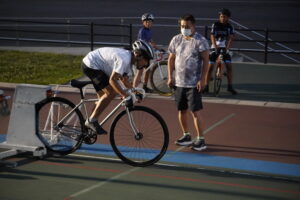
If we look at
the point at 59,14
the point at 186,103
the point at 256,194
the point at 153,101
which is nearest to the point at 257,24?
the point at 59,14

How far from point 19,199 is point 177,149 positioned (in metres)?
3.06

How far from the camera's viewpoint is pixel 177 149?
9875 mm

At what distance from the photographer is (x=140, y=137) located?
890 centimetres

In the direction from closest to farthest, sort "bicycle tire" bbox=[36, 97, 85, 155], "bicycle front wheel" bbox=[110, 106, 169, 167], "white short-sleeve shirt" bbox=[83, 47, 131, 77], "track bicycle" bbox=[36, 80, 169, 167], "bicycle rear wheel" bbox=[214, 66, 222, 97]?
"white short-sleeve shirt" bbox=[83, 47, 131, 77] < "bicycle front wheel" bbox=[110, 106, 169, 167] < "track bicycle" bbox=[36, 80, 169, 167] < "bicycle tire" bbox=[36, 97, 85, 155] < "bicycle rear wheel" bbox=[214, 66, 222, 97]

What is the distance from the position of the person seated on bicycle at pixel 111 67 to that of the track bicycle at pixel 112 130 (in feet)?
0.45

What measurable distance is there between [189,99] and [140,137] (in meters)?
1.20

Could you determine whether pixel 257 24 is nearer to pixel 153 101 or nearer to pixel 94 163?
pixel 153 101

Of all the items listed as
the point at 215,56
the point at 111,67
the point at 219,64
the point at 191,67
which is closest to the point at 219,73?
the point at 219,64

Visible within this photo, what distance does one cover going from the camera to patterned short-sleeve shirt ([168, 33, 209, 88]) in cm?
968

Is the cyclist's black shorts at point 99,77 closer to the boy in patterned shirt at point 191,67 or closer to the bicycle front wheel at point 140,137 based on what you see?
the bicycle front wheel at point 140,137

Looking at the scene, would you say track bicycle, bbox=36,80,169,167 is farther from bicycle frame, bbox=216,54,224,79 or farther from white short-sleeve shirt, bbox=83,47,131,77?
bicycle frame, bbox=216,54,224,79

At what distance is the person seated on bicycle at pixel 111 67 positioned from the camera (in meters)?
8.65

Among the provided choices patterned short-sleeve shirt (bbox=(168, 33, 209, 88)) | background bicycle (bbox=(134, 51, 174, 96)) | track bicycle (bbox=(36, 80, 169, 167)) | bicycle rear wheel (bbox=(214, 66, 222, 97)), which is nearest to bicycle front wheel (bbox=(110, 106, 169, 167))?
track bicycle (bbox=(36, 80, 169, 167))

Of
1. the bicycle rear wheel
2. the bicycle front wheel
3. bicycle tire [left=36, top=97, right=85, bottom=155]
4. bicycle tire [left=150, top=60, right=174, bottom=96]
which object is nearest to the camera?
the bicycle front wheel
